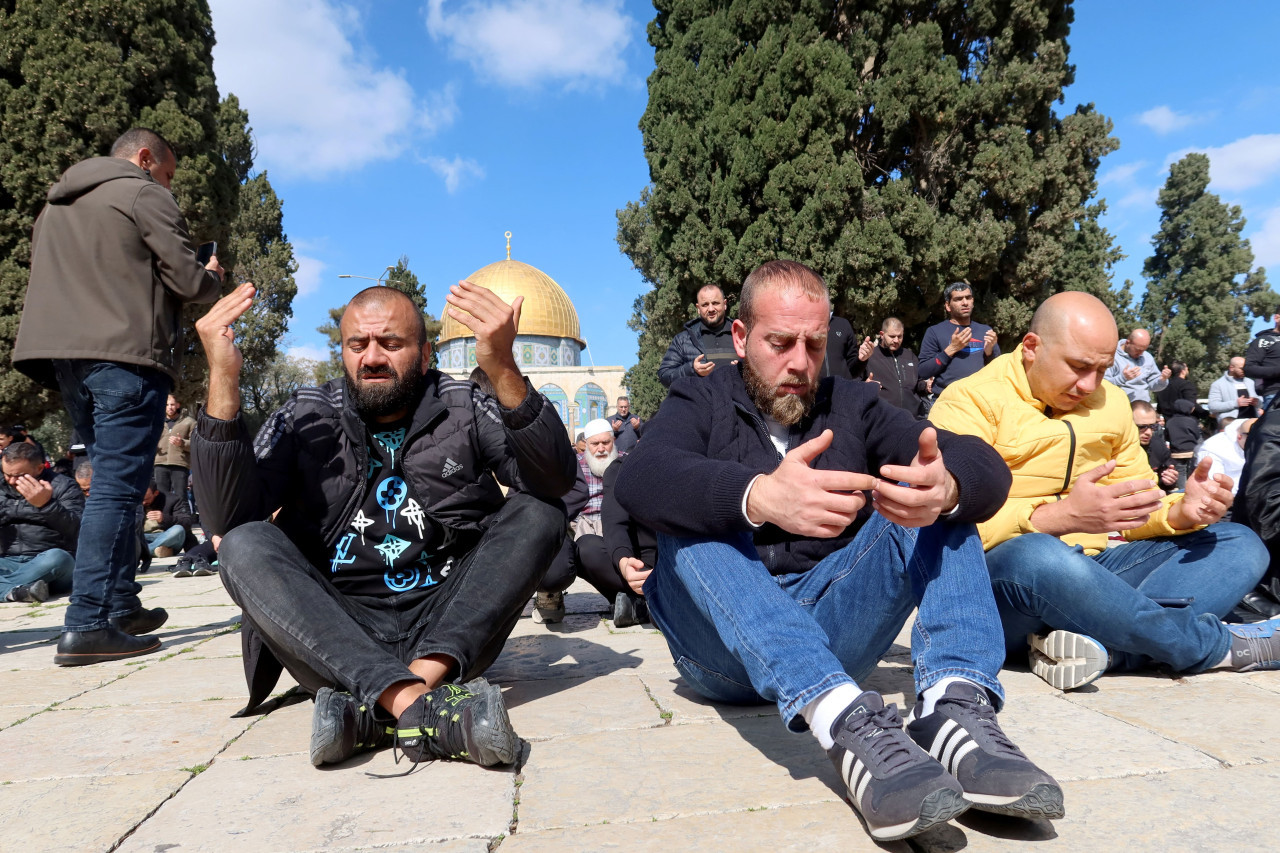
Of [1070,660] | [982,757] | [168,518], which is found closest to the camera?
[982,757]

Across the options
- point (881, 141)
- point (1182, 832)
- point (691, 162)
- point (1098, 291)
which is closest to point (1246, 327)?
point (1098, 291)

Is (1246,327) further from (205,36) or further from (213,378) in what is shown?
(213,378)

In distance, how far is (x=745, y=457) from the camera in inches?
91.7

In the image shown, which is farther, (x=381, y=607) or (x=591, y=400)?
(x=591, y=400)

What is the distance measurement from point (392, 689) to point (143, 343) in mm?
2585

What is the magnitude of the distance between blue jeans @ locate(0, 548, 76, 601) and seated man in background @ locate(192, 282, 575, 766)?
4.91m

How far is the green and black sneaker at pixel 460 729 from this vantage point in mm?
2021

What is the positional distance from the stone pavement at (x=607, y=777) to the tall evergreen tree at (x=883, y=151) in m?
13.0

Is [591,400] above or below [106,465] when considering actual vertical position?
above

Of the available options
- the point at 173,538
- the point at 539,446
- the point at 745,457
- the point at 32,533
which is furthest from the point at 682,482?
the point at 173,538

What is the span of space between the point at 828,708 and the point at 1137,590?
69.9 inches

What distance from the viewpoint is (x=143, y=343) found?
150 inches

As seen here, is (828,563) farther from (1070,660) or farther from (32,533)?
(32,533)

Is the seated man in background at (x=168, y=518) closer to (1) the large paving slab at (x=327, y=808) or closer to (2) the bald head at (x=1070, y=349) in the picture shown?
(1) the large paving slab at (x=327, y=808)
